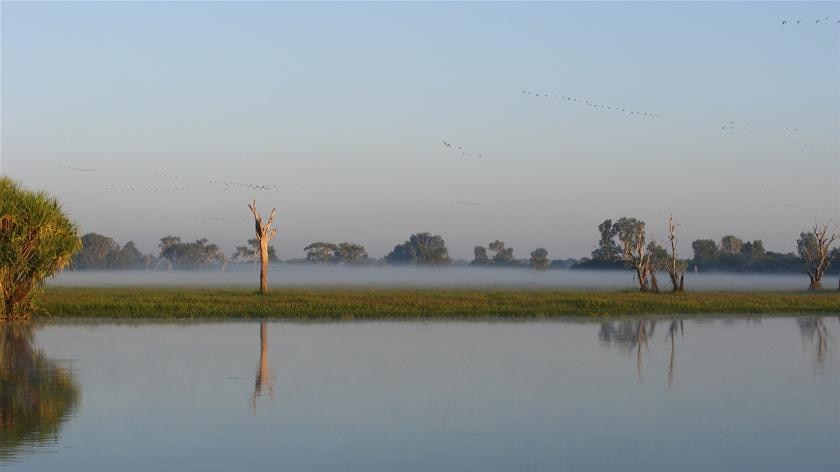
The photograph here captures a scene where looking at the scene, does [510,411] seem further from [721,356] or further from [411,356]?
[721,356]

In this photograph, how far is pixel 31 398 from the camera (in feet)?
61.6

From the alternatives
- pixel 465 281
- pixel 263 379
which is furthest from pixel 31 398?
pixel 465 281

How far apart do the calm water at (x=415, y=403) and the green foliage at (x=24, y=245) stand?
22.0 ft

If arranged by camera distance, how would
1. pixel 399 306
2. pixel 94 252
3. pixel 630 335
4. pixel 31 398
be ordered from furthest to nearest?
pixel 94 252 → pixel 399 306 → pixel 630 335 → pixel 31 398

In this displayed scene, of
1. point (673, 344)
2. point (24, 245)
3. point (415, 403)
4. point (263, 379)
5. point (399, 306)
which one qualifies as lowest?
point (415, 403)

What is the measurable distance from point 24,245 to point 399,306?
14629 mm

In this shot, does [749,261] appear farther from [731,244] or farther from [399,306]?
[399,306]

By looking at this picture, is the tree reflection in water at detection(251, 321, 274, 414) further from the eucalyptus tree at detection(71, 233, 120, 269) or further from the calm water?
the eucalyptus tree at detection(71, 233, 120, 269)

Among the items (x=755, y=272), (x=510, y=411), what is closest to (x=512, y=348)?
(x=510, y=411)

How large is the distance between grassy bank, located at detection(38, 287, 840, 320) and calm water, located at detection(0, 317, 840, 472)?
27.0 feet

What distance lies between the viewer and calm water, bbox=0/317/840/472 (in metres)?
14.1

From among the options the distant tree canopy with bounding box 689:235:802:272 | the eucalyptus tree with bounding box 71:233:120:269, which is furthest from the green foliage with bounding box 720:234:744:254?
the eucalyptus tree with bounding box 71:233:120:269

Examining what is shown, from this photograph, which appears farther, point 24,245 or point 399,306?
point 399,306

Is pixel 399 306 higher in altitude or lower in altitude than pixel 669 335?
higher
